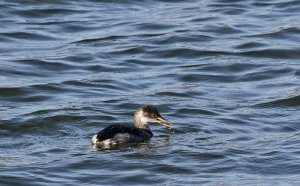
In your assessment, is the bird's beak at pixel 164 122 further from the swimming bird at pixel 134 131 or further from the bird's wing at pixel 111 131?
the bird's wing at pixel 111 131

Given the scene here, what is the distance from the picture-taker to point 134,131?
15.1 m

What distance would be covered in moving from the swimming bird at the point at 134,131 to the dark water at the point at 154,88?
0.48ft

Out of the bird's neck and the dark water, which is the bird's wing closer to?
the dark water

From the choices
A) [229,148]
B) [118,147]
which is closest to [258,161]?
[229,148]

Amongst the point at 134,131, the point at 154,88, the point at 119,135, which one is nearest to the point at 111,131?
the point at 119,135

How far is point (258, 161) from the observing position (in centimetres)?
1395

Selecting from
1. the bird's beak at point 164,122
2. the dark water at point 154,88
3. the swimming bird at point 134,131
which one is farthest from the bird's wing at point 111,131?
the bird's beak at point 164,122

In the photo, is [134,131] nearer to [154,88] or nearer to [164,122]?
[164,122]

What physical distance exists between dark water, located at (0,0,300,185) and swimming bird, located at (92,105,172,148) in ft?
0.48

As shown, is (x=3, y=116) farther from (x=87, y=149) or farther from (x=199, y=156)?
(x=199, y=156)

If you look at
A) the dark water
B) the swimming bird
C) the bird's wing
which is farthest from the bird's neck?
the bird's wing

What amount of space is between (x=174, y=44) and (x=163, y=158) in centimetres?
778

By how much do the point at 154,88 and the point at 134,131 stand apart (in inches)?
126

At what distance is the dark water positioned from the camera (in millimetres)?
13734
